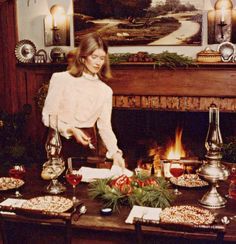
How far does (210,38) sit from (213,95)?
0.58 m

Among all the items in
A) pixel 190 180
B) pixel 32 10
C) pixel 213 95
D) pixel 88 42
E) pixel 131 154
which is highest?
pixel 32 10

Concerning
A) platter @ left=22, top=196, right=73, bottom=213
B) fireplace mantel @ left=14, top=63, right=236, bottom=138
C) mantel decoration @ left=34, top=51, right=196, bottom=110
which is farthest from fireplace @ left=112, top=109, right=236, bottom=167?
platter @ left=22, top=196, right=73, bottom=213

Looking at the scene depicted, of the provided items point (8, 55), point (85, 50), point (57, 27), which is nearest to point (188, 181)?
point (85, 50)

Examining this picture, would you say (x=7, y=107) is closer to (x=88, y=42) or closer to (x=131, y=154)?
(x=131, y=154)

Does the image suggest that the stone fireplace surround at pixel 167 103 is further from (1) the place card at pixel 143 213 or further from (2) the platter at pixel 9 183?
(1) the place card at pixel 143 213

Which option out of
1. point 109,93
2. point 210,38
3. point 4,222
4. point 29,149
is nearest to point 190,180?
point 4,222

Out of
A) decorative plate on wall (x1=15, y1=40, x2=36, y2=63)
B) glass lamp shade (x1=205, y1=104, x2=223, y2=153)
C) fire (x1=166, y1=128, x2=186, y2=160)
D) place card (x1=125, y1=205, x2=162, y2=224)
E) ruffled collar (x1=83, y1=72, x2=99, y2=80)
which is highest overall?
decorative plate on wall (x1=15, y1=40, x2=36, y2=63)

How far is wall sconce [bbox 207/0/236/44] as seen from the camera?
4.45 metres

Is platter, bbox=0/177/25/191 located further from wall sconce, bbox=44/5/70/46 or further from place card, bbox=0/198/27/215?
wall sconce, bbox=44/5/70/46

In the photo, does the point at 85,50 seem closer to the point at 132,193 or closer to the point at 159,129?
the point at 159,129

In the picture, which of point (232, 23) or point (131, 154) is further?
point (131, 154)

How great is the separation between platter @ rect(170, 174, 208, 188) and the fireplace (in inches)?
81.8

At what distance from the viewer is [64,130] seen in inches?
153

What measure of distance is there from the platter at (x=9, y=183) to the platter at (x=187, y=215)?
0.93m
